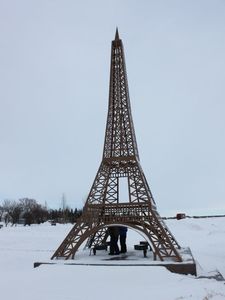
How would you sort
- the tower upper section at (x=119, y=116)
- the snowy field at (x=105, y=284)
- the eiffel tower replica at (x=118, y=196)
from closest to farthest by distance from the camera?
1. the snowy field at (x=105, y=284)
2. the eiffel tower replica at (x=118, y=196)
3. the tower upper section at (x=119, y=116)

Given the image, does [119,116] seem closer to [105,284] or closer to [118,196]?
[118,196]

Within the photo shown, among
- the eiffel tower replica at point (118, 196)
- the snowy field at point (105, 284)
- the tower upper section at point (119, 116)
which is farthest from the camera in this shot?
the tower upper section at point (119, 116)

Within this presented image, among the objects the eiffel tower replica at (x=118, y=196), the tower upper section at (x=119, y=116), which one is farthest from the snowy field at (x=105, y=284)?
the tower upper section at (x=119, y=116)

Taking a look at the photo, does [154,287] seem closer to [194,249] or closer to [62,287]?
[62,287]

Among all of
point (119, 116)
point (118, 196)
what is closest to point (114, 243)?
point (118, 196)

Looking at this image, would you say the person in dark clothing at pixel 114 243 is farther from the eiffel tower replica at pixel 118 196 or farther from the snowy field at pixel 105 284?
the snowy field at pixel 105 284

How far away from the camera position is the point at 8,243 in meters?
36.1

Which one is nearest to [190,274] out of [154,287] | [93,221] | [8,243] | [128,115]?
[154,287]

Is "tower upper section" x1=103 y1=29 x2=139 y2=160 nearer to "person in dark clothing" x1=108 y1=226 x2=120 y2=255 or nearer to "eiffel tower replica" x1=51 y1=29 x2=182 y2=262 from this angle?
"eiffel tower replica" x1=51 y1=29 x2=182 y2=262

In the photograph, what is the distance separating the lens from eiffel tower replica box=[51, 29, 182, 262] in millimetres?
20938

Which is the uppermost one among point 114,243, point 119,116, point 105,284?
point 119,116

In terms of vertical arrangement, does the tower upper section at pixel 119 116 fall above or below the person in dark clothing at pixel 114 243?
above

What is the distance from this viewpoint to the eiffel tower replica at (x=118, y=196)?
2094 cm

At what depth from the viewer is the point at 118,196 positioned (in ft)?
81.1
